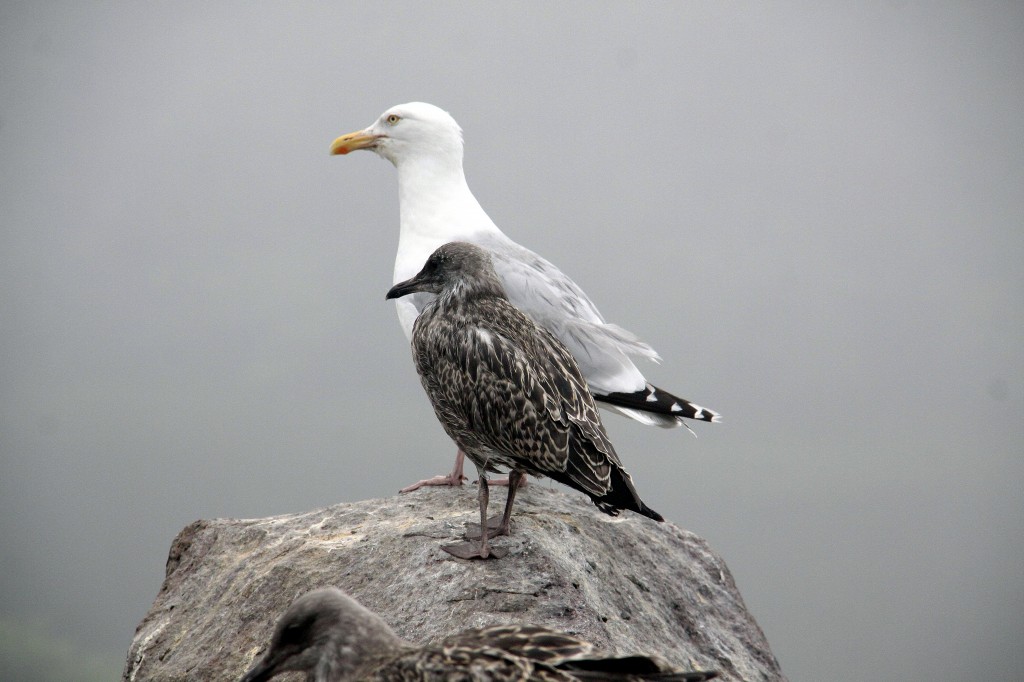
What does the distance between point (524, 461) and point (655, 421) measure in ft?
5.64

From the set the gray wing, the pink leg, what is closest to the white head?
the gray wing

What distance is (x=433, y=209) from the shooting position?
670 cm

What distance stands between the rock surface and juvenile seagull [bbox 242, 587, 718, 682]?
752 mm

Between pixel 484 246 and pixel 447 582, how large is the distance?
8.29 feet

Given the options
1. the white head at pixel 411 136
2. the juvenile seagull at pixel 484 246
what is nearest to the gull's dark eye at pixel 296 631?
the juvenile seagull at pixel 484 246

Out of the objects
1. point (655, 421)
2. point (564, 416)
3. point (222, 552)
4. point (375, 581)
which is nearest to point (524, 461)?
point (564, 416)

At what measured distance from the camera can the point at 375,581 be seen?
4477 mm

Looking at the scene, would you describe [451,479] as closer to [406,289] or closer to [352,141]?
[406,289]

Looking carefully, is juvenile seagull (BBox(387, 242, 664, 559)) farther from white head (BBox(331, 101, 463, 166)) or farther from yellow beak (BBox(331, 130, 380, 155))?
yellow beak (BBox(331, 130, 380, 155))

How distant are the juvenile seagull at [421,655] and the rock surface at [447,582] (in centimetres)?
75

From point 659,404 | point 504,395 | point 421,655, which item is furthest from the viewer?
point 659,404

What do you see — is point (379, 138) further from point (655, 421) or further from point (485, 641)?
point (485, 641)

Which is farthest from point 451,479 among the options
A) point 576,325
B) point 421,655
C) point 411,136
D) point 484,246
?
point 421,655

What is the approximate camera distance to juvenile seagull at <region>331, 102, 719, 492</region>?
5.67 metres
